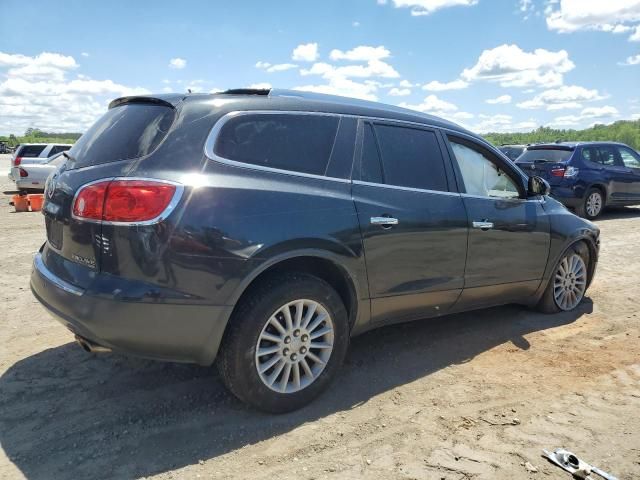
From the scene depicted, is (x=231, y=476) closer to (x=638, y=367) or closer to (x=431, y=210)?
(x=431, y=210)

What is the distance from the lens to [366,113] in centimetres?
385

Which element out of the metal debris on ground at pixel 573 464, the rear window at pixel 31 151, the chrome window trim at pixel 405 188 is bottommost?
the metal debris on ground at pixel 573 464

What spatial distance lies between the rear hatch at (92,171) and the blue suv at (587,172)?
36.2ft

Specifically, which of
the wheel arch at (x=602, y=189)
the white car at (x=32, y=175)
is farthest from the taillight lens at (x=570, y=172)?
the white car at (x=32, y=175)

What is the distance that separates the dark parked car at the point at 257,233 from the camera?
2891mm

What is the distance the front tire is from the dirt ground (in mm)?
185

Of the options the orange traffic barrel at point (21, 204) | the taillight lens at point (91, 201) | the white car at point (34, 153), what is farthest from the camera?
the white car at point (34, 153)

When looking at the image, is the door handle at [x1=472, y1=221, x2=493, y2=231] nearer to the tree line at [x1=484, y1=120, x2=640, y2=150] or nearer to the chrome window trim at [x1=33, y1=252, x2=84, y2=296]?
the chrome window trim at [x1=33, y1=252, x2=84, y2=296]

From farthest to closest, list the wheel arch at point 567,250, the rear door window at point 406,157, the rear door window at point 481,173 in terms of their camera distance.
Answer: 1. the wheel arch at point 567,250
2. the rear door window at point 481,173
3. the rear door window at point 406,157

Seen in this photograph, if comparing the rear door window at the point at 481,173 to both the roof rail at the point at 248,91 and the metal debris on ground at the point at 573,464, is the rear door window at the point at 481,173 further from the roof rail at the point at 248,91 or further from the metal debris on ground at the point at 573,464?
the metal debris on ground at the point at 573,464

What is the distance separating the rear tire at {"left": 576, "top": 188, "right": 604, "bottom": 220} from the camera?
1230cm

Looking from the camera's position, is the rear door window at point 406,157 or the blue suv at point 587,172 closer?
the rear door window at point 406,157

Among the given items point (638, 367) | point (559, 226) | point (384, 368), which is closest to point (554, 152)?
point (559, 226)

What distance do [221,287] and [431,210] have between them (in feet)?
5.73
